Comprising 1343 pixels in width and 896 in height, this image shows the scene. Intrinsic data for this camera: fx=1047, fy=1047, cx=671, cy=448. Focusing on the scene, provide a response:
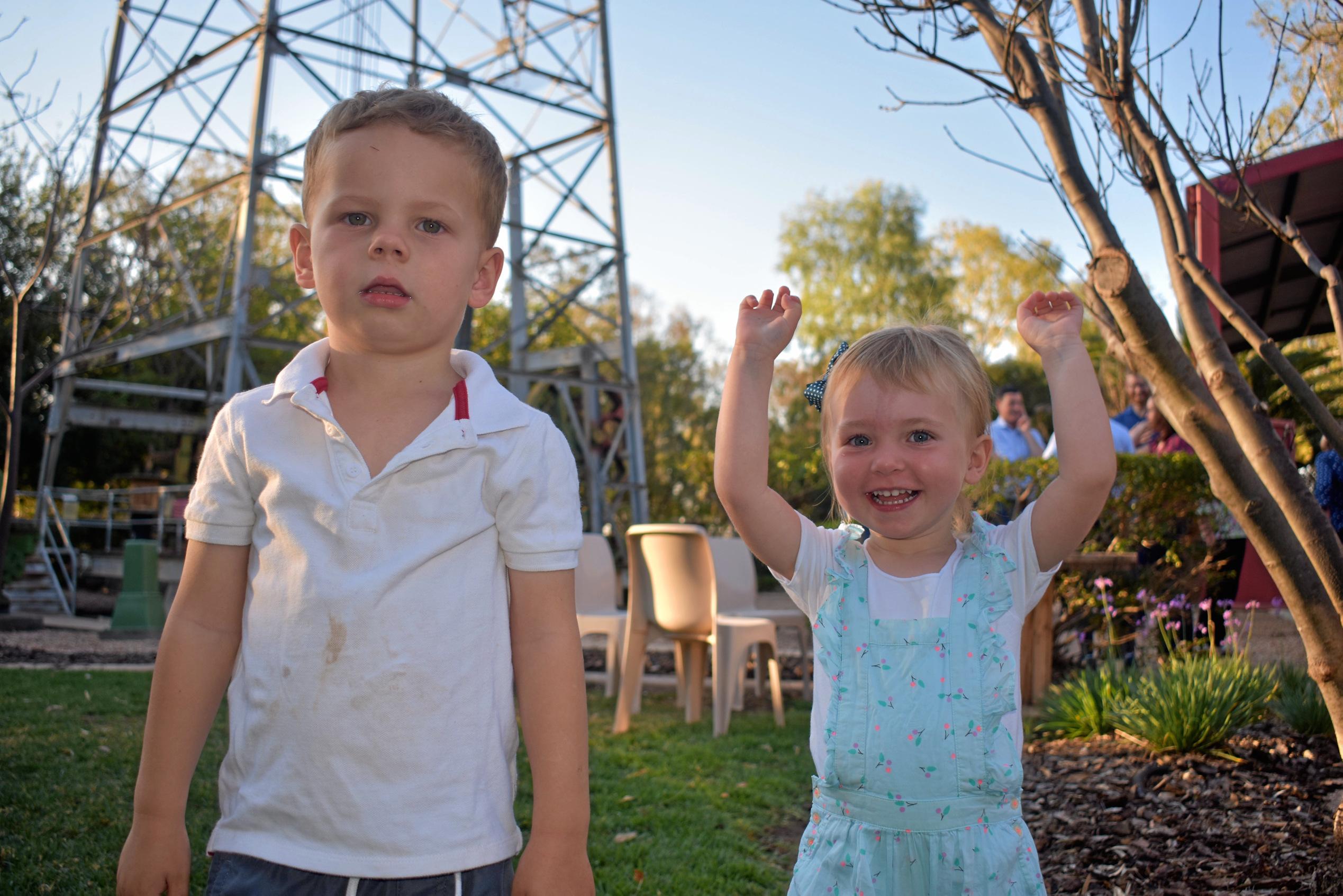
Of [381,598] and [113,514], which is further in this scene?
[113,514]

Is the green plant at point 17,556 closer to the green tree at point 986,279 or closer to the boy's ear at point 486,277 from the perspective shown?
the boy's ear at point 486,277

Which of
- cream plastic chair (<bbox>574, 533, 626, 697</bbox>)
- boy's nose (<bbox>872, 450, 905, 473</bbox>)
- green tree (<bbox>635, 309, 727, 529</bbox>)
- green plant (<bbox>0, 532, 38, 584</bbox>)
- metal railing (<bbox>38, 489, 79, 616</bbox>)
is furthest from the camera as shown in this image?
green tree (<bbox>635, 309, 727, 529</bbox>)

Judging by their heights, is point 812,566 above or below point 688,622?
above

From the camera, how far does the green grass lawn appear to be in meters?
3.23

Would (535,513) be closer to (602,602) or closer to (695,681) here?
(695,681)

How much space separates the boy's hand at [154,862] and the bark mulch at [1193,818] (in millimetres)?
2327

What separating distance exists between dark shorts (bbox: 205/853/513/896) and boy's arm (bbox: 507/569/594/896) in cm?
8

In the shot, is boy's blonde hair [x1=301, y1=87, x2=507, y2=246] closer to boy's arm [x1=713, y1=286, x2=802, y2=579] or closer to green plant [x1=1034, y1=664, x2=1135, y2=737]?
boy's arm [x1=713, y1=286, x2=802, y2=579]

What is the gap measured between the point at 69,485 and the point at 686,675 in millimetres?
19789

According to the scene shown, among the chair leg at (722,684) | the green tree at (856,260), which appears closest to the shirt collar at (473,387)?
the chair leg at (722,684)

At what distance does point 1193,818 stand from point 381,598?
2817 mm

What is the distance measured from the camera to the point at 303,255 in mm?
1717

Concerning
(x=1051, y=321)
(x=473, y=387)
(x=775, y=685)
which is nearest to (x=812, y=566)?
(x=1051, y=321)

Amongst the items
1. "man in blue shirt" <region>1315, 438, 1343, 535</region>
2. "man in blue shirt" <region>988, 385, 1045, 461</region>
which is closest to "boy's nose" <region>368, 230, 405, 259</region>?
"man in blue shirt" <region>1315, 438, 1343, 535</region>
